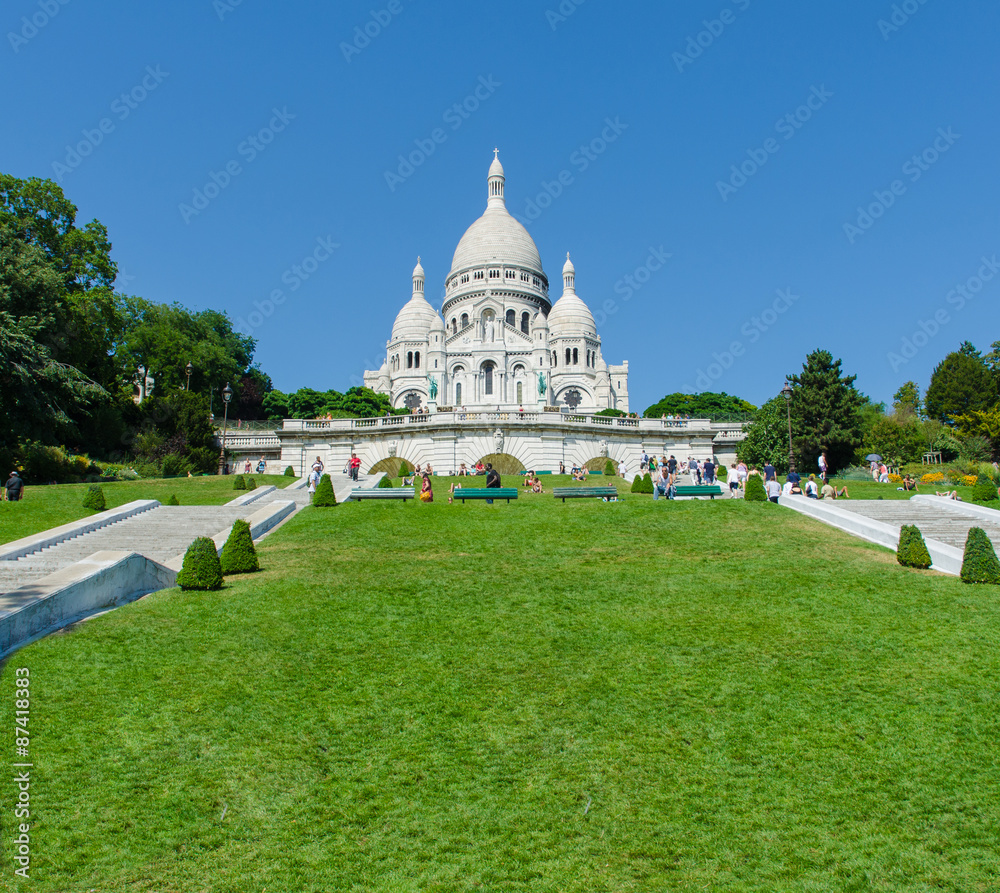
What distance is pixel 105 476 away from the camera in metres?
32.1

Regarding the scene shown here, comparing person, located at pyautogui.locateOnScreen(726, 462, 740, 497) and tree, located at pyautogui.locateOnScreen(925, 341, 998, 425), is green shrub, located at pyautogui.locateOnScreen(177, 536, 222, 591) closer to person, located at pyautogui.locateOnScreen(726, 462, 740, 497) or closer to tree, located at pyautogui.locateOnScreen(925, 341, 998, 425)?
person, located at pyautogui.locateOnScreen(726, 462, 740, 497)

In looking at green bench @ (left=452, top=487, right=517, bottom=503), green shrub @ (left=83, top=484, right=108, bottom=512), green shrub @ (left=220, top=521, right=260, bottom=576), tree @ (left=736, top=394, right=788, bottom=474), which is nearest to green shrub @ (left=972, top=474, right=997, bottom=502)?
green bench @ (left=452, top=487, right=517, bottom=503)

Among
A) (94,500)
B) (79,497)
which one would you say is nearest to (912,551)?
(94,500)

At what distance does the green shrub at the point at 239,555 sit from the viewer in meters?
13.0

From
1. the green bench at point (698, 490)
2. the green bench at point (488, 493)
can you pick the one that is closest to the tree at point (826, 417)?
the green bench at point (698, 490)

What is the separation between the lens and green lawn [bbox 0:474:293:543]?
1800 centimetres

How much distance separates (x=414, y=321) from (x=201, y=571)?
74.1 m

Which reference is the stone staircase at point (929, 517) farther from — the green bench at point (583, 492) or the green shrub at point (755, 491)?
the green bench at point (583, 492)

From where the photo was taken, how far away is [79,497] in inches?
910

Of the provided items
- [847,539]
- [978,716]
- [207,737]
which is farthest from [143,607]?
[847,539]

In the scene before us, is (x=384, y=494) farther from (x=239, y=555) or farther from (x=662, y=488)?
(x=239, y=555)

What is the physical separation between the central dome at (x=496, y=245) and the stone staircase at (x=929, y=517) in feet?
216

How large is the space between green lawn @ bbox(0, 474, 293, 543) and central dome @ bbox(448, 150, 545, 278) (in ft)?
180

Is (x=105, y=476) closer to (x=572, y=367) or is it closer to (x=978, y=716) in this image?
(x=978, y=716)
